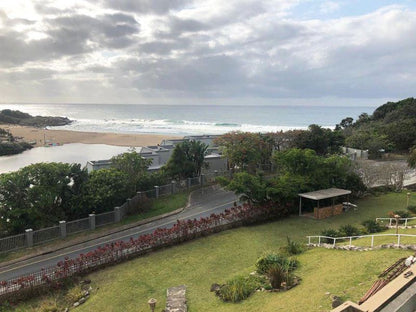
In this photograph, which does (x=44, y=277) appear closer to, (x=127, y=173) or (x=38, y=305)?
(x=38, y=305)

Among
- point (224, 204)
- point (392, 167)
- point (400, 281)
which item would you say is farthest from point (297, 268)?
point (392, 167)

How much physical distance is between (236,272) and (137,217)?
10839mm

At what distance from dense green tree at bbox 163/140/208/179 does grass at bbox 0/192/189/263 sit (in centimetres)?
211

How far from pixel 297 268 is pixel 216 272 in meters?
3.44

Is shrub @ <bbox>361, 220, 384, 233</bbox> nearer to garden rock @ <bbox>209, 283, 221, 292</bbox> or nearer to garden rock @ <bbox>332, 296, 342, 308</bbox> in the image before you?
garden rock @ <bbox>209, 283, 221, 292</bbox>

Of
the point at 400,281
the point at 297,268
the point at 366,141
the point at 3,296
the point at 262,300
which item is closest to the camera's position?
the point at 400,281

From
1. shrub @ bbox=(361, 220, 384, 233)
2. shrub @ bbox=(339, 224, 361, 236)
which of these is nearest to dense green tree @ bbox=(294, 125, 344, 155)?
shrub @ bbox=(361, 220, 384, 233)

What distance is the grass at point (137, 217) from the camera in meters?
16.3

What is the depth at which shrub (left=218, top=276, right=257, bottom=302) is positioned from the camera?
953 centimetres

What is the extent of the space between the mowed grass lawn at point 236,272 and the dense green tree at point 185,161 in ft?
34.7

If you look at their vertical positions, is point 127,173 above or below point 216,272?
above

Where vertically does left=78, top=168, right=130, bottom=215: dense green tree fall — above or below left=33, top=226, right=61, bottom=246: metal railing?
above

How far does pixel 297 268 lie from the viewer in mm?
11023

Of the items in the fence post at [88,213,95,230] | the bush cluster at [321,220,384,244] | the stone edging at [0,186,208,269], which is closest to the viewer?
the bush cluster at [321,220,384,244]
